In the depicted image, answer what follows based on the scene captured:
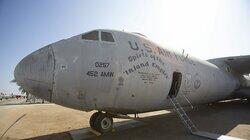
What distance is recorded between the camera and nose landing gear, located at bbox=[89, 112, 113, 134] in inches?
374

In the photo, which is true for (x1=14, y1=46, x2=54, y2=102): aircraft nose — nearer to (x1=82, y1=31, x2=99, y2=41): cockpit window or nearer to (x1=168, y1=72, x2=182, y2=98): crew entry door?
(x1=82, y1=31, x2=99, y2=41): cockpit window

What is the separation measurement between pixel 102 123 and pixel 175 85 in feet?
14.2

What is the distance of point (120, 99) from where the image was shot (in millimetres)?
9250

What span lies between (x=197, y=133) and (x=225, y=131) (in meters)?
1.55

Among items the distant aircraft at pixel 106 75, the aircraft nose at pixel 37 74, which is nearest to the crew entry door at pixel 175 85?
the distant aircraft at pixel 106 75

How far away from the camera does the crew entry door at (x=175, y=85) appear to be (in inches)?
464

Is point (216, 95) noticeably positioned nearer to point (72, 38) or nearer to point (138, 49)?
point (138, 49)

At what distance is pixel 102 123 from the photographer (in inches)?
376

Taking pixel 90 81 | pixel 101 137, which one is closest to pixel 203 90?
pixel 101 137

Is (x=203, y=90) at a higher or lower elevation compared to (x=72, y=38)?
lower

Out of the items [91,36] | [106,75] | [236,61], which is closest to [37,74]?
[106,75]

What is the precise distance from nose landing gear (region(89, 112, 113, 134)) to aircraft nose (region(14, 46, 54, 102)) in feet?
7.46

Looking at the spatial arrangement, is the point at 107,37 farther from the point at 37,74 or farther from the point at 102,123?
the point at 102,123

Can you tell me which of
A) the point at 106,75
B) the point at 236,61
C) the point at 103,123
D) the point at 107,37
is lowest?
the point at 103,123
